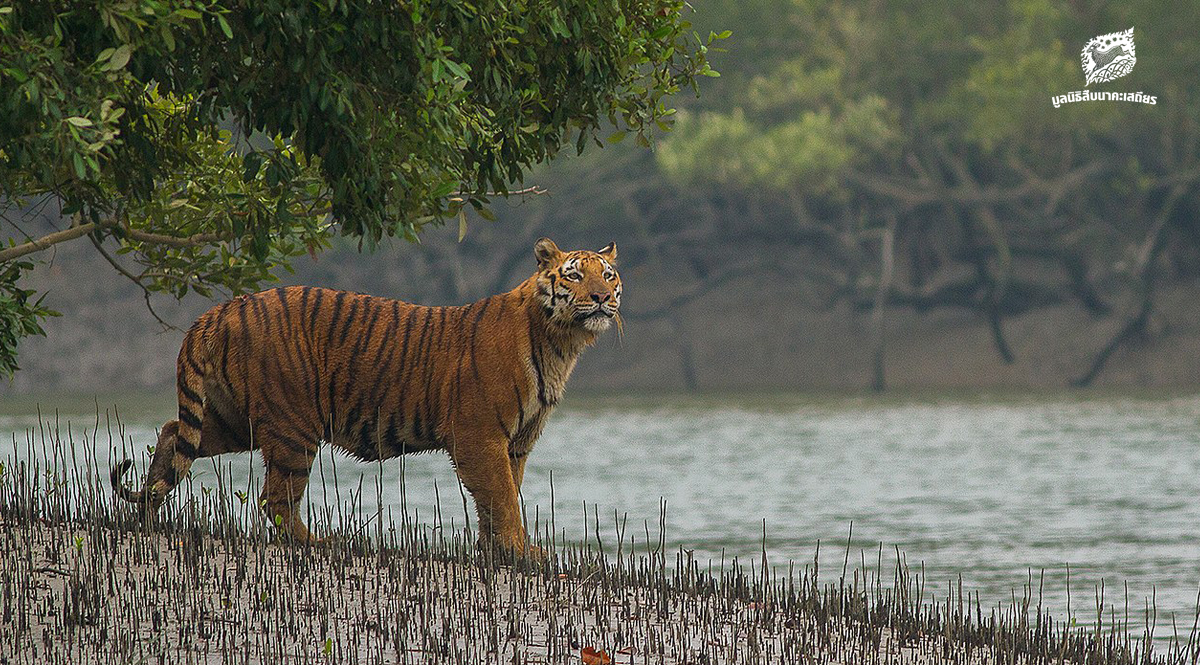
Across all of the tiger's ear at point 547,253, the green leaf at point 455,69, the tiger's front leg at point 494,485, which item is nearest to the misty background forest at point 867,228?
the tiger's ear at point 547,253

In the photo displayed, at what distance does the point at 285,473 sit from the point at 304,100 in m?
2.87

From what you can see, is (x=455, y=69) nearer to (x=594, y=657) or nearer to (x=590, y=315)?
(x=590, y=315)

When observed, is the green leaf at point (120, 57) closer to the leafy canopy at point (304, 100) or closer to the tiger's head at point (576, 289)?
the leafy canopy at point (304, 100)

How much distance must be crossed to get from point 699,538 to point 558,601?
29.2ft

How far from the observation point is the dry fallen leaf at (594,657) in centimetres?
846

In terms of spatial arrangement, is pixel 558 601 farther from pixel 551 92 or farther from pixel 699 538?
pixel 699 538

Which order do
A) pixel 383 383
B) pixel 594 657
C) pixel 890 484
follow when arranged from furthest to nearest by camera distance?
pixel 890 484
pixel 383 383
pixel 594 657

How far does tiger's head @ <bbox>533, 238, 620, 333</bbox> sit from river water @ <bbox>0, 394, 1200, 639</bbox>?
45.2 inches

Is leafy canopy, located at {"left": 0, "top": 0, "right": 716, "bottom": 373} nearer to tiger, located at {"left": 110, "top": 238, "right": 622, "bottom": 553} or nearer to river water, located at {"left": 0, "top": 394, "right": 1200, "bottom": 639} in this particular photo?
tiger, located at {"left": 110, "top": 238, "right": 622, "bottom": 553}

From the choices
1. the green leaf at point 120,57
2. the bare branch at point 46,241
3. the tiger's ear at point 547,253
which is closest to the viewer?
the green leaf at point 120,57

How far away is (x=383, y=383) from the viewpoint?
10461 mm

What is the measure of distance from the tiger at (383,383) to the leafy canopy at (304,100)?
2.10 feet

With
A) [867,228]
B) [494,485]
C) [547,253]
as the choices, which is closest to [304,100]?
[547,253]

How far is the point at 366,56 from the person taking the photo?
844cm
